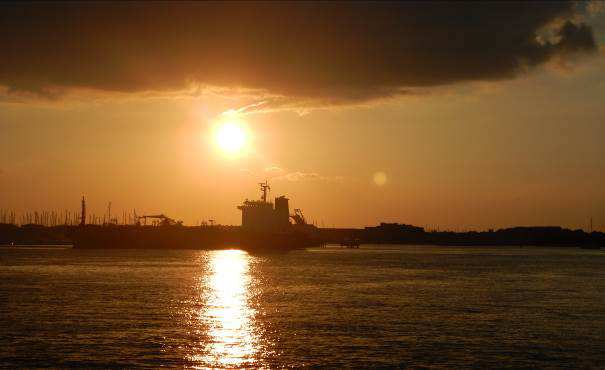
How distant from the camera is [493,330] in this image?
1614 inches

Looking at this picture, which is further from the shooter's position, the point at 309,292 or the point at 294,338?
the point at 309,292

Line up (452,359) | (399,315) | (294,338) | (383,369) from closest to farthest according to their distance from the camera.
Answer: (383,369), (452,359), (294,338), (399,315)

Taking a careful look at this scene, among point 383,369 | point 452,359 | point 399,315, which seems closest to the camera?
point 383,369

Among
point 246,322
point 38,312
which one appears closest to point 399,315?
point 246,322

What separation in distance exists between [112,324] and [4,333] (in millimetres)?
6347

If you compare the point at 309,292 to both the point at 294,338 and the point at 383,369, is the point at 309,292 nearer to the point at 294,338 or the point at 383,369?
the point at 294,338

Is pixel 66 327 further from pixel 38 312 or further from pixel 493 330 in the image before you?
pixel 493 330

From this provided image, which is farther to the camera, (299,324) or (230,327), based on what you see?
(299,324)

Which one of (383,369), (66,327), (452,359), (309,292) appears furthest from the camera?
(309,292)

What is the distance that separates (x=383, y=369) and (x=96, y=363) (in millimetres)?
12931

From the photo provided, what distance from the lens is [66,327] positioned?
40.5m

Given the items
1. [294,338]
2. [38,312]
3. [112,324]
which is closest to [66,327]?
[112,324]

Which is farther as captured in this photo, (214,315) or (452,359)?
(214,315)

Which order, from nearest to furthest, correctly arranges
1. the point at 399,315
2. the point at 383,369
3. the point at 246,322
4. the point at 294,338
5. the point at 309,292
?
the point at 383,369
the point at 294,338
the point at 246,322
the point at 399,315
the point at 309,292
